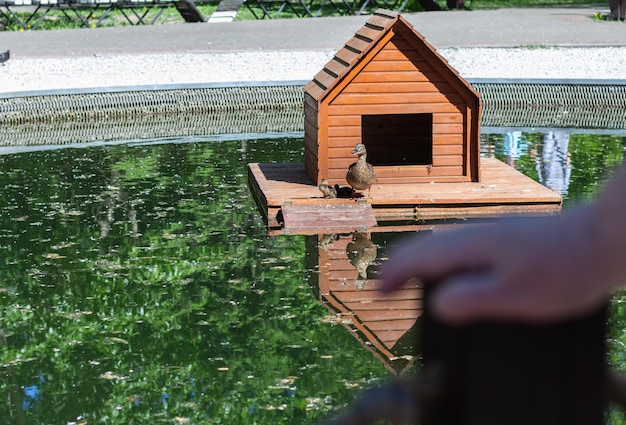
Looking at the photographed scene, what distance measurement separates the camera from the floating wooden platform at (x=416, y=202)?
8211 millimetres

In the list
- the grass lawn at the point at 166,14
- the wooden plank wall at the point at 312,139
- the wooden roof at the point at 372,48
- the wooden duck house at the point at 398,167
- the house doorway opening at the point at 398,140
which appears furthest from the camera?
the grass lawn at the point at 166,14

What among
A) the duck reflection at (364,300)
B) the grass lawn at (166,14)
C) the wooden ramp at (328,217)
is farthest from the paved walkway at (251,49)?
the duck reflection at (364,300)

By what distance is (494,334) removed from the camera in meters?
0.80

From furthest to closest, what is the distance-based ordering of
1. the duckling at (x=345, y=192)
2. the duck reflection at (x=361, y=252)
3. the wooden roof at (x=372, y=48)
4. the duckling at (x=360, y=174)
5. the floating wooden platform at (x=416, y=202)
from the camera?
Answer: the wooden roof at (x=372, y=48) < the duckling at (x=345, y=192) < the duckling at (x=360, y=174) < the floating wooden platform at (x=416, y=202) < the duck reflection at (x=361, y=252)

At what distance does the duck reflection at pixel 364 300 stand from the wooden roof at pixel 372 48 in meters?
1.53

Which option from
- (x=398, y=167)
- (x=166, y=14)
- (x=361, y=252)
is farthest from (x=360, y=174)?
(x=166, y=14)

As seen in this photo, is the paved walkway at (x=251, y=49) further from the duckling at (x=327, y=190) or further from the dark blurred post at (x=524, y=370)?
the dark blurred post at (x=524, y=370)

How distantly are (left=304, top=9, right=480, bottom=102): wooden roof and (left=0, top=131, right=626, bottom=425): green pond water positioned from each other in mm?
1167

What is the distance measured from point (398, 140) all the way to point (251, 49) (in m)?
7.32

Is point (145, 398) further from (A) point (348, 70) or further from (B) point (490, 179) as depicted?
(B) point (490, 179)

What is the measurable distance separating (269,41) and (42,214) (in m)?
10.3

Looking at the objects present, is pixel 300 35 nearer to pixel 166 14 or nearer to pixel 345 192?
pixel 166 14

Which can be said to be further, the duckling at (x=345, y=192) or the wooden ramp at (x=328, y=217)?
the duckling at (x=345, y=192)

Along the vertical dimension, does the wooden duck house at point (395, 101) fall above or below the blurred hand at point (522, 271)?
below
